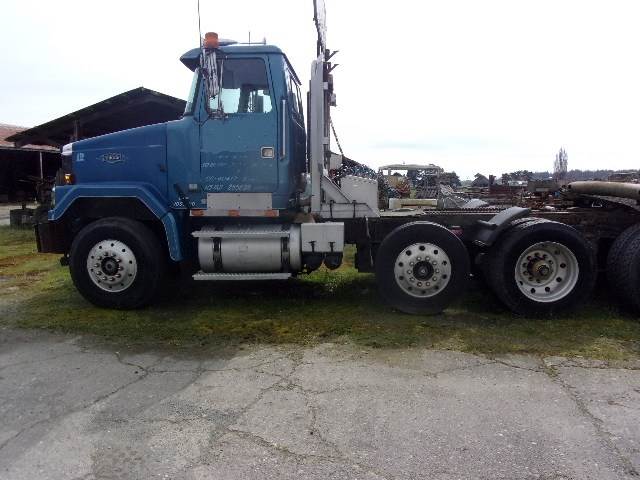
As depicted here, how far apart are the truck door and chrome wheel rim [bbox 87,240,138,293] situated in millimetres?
1316

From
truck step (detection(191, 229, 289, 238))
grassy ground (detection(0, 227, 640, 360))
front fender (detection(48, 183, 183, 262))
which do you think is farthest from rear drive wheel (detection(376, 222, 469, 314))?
front fender (detection(48, 183, 183, 262))

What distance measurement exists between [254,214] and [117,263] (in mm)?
1778

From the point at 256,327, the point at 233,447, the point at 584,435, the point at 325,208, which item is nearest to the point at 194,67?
the point at 325,208

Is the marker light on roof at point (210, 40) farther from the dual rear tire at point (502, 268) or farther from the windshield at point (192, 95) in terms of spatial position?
the dual rear tire at point (502, 268)

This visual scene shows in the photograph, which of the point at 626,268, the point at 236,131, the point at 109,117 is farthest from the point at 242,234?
the point at 109,117

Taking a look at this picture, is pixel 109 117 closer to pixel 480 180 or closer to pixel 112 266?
pixel 112 266

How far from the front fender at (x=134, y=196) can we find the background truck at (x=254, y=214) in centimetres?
1

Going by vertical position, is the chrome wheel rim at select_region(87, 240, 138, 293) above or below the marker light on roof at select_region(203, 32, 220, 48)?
below

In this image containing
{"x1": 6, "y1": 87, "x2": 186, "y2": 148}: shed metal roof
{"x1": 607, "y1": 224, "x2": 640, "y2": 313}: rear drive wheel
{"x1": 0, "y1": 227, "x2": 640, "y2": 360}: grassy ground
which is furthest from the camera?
{"x1": 6, "y1": 87, "x2": 186, "y2": 148}: shed metal roof

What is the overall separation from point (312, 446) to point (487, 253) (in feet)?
12.2

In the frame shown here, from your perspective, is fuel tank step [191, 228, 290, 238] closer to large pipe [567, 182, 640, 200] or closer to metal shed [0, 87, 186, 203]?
large pipe [567, 182, 640, 200]

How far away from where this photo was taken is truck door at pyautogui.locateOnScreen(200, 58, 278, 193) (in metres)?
6.14

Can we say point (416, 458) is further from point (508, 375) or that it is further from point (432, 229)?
point (432, 229)

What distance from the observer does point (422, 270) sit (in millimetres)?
5918
